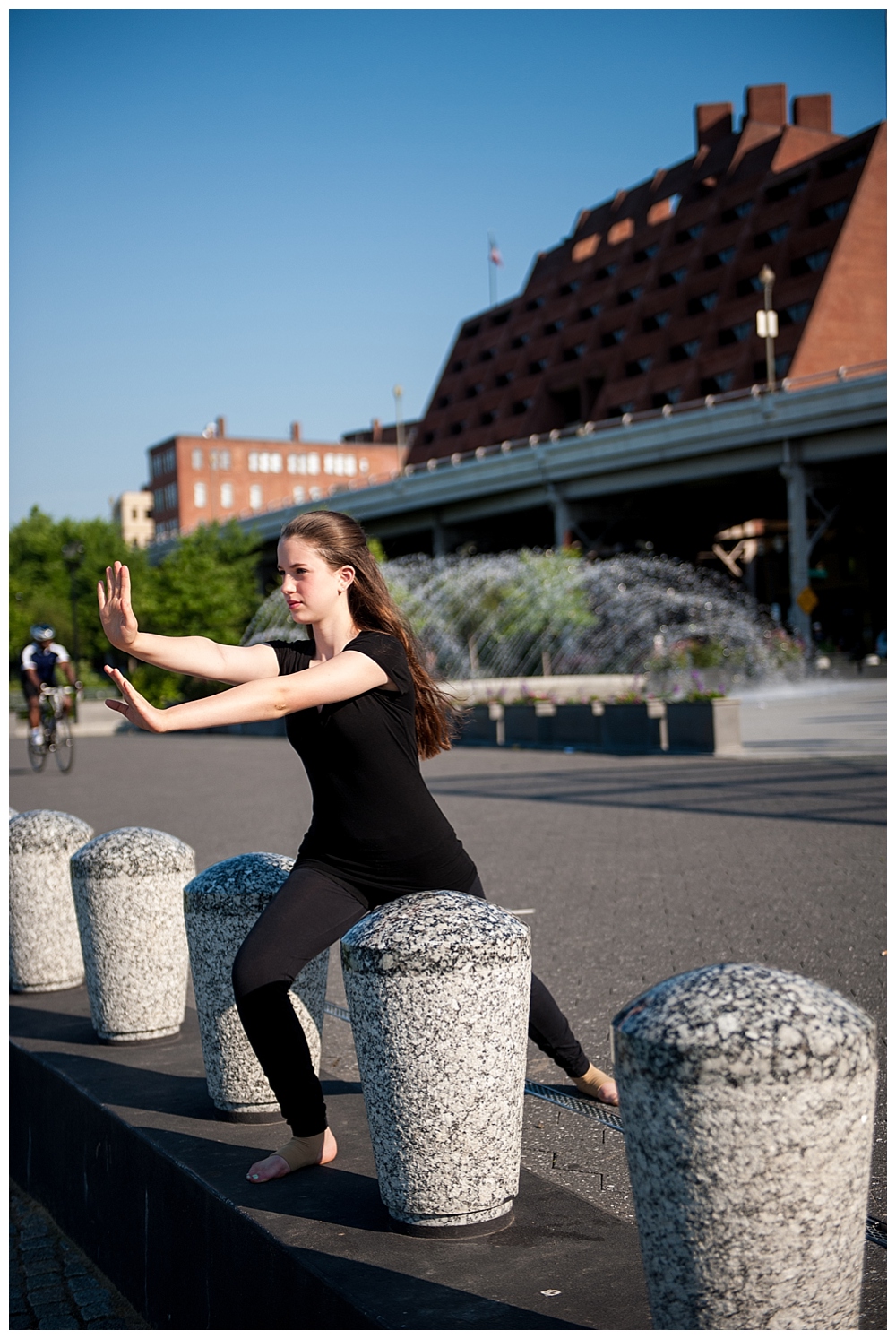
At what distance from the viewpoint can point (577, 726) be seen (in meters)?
23.1

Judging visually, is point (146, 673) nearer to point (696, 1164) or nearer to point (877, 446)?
point (877, 446)

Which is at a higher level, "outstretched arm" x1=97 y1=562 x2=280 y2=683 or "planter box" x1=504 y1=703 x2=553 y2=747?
"outstretched arm" x1=97 y1=562 x2=280 y2=683

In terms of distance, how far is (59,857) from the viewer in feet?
21.3

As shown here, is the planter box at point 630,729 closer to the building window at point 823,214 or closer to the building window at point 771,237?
the building window at point 823,214

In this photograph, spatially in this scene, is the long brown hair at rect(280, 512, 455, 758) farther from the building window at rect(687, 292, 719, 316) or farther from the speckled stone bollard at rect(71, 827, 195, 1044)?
the building window at rect(687, 292, 719, 316)

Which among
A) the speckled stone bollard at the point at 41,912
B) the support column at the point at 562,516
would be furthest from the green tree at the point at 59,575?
the speckled stone bollard at the point at 41,912

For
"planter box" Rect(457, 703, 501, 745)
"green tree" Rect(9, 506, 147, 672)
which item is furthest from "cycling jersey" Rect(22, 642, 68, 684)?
"green tree" Rect(9, 506, 147, 672)

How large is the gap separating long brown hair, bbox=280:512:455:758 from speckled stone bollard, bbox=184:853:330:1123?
75 centimetres

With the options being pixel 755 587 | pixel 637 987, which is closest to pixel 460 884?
pixel 637 987

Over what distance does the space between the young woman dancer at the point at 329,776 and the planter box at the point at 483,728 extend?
21.5m

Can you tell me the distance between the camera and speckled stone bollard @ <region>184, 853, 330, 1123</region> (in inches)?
167

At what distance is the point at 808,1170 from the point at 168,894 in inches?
141

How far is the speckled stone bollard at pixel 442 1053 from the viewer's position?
314 cm

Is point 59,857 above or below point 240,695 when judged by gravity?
below
